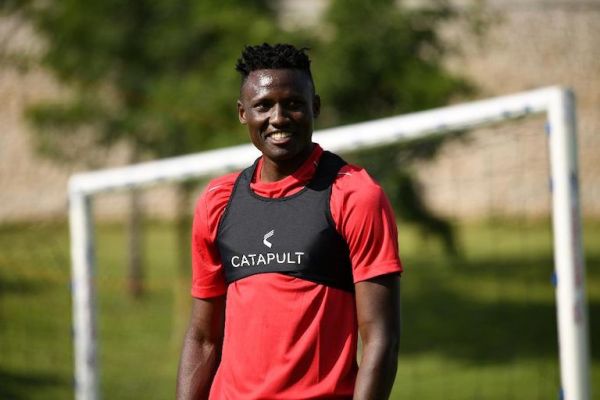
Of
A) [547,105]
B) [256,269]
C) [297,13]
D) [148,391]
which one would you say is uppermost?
[297,13]

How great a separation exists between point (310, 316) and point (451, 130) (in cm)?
258

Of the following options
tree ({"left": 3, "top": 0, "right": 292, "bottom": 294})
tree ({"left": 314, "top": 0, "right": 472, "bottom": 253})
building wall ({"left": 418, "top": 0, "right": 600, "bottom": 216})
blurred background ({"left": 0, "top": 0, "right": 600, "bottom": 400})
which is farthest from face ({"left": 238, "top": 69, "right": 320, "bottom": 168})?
building wall ({"left": 418, "top": 0, "right": 600, "bottom": 216})

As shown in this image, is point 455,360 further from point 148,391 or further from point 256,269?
point 256,269

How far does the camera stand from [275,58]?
9.82ft

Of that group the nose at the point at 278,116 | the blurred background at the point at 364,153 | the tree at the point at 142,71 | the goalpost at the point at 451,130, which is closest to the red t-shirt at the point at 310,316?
the nose at the point at 278,116

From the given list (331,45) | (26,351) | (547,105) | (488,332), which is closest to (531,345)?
(488,332)

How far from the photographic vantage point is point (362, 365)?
9.32 ft

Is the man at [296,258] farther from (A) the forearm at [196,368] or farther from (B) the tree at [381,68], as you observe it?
(B) the tree at [381,68]

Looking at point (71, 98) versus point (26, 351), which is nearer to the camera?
point (26, 351)

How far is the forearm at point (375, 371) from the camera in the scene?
9.20 ft

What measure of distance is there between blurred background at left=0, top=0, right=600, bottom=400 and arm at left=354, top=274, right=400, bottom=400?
4192 millimetres

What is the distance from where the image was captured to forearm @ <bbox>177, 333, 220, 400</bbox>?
321 centimetres

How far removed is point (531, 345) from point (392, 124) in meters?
5.46

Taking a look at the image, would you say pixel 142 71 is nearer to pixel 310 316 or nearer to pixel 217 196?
pixel 217 196
